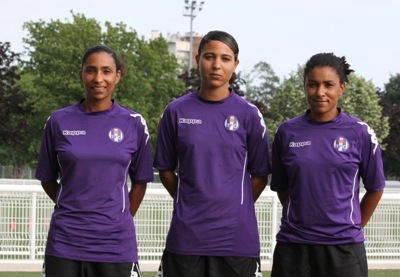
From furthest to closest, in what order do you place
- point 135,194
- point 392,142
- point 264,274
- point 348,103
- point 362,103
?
point 392,142 → point 362,103 → point 348,103 → point 264,274 → point 135,194

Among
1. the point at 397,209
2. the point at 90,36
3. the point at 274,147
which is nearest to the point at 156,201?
the point at 397,209

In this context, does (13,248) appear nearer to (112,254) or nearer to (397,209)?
(397,209)

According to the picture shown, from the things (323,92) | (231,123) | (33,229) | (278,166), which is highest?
(323,92)

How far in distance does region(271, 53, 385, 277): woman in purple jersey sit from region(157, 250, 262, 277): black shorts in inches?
11.7

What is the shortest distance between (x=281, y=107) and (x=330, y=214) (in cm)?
4713

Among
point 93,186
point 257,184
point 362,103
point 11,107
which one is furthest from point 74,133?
point 362,103

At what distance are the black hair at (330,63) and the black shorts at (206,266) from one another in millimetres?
1268

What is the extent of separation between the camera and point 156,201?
1314cm

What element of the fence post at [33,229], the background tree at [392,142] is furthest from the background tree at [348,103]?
the fence post at [33,229]

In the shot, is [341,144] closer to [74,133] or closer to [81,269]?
[74,133]

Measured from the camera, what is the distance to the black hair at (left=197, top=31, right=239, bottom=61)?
5570mm

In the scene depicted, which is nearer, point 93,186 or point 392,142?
point 93,186

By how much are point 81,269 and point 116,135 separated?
81 cm

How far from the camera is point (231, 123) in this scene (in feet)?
18.1
